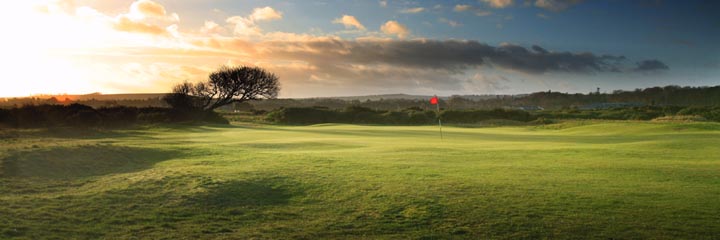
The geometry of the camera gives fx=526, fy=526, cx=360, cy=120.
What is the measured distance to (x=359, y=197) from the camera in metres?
11.3

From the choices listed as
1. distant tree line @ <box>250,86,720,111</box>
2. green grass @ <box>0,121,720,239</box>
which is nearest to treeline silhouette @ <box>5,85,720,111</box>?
distant tree line @ <box>250,86,720,111</box>

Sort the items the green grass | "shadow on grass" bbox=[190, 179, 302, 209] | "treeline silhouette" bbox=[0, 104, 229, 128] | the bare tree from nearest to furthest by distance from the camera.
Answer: the green grass
"shadow on grass" bbox=[190, 179, 302, 209]
"treeline silhouette" bbox=[0, 104, 229, 128]
the bare tree

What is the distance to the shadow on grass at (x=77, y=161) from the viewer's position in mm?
14926

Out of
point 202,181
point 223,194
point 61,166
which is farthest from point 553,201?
point 61,166

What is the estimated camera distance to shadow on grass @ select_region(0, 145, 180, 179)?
1493 centimetres

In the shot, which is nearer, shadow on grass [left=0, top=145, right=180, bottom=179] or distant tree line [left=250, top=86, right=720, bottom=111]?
shadow on grass [left=0, top=145, right=180, bottom=179]

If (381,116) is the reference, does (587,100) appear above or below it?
above

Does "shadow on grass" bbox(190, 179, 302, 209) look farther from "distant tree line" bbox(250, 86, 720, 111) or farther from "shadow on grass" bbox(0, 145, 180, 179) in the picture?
"distant tree line" bbox(250, 86, 720, 111)

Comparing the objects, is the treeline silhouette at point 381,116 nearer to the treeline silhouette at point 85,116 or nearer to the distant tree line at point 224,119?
the distant tree line at point 224,119

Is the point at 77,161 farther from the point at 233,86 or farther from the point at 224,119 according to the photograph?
the point at 233,86

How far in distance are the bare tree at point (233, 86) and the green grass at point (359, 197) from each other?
168ft

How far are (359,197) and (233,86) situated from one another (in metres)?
60.6

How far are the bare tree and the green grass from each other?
51.1 m

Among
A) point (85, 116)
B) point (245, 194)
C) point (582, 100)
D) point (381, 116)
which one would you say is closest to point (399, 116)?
point (381, 116)
